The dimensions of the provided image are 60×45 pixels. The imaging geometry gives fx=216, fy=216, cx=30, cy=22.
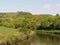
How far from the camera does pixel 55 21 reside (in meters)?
104

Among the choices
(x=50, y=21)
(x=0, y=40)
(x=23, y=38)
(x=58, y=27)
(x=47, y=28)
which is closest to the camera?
(x=0, y=40)

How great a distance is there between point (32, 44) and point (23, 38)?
7.95 metres

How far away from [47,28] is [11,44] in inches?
2457

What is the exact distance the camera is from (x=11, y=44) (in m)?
41.8

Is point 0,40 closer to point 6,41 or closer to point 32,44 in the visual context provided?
point 6,41

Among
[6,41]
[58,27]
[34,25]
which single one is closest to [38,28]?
[34,25]

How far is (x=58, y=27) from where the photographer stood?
96.4 meters

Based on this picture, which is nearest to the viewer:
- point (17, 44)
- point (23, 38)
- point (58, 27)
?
point (17, 44)

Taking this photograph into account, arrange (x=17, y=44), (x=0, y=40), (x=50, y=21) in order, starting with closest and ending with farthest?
(x=0, y=40)
(x=17, y=44)
(x=50, y=21)

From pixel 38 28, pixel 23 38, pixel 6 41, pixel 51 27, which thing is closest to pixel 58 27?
pixel 51 27

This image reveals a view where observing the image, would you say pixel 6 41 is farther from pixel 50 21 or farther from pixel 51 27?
pixel 50 21

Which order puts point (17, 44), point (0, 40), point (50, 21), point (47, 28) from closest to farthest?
point (0, 40) → point (17, 44) → point (47, 28) → point (50, 21)

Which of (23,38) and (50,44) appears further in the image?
(23,38)

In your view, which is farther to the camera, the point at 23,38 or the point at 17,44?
the point at 23,38
